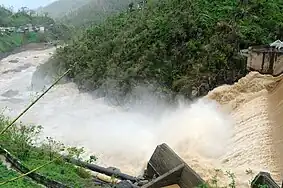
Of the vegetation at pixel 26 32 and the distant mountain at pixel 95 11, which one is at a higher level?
the distant mountain at pixel 95 11

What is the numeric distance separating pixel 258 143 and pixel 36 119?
7.85 metres

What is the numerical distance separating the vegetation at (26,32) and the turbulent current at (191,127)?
46.7ft

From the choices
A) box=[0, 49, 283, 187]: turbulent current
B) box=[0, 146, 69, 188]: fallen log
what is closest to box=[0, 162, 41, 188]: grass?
box=[0, 146, 69, 188]: fallen log

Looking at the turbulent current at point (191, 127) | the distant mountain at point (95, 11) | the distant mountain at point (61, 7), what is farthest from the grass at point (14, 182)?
the distant mountain at point (61, 7)

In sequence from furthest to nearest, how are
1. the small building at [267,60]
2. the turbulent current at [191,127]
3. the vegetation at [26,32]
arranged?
1. the vegetation at [26,32]
2. the small building at [267,60]
3. the turbulent current at [191,127]

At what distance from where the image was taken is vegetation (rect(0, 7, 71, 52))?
29.3m

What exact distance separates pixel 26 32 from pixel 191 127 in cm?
2079

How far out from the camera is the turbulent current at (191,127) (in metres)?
8.45

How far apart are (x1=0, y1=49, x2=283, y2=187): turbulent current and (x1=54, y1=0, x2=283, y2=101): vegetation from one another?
28.6 inches

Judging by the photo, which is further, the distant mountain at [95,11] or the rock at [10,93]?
the distant mountain at [95,11]

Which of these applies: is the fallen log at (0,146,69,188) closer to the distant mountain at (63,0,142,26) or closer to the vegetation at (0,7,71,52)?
the vegetation at (0,7,71,52)

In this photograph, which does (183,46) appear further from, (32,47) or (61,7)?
(61,7)

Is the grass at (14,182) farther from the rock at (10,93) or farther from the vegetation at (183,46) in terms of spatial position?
the rock at (10,93)

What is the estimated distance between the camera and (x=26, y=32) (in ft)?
94.4
